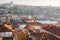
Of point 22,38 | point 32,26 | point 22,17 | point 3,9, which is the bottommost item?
point 22,38

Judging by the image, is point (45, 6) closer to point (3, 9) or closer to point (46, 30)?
point (46, 30)

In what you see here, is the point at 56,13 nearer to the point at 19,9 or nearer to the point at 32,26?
the point at 32,26

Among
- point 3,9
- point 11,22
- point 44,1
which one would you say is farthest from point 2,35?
point 44,1

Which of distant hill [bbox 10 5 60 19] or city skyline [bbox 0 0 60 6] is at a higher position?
city skyline [bbox 0 0 60 6]

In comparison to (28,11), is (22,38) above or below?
below

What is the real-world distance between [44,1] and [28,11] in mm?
395

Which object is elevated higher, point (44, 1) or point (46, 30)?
point (44, 1)

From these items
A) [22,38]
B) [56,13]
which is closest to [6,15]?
[22,38]

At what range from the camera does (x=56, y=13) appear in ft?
9.30

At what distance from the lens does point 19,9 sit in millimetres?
2816

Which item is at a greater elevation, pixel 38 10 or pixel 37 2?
pixel 37 2

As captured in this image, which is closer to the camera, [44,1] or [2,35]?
[2,35]

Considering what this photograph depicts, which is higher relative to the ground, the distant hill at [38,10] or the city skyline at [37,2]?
the city skyline at [37,2]

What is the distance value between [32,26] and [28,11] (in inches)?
12.4
